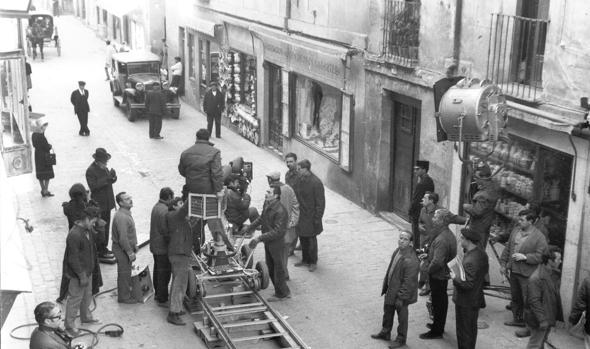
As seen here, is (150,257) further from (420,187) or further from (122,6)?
(122,6)

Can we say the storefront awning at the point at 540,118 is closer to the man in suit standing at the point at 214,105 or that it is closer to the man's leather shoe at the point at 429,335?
the man's leather shoe at the point at 429,335

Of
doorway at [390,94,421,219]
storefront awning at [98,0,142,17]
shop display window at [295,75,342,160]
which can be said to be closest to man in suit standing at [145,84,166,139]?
shop display window at [295,75,342,160]

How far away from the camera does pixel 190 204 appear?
11164 millimetres

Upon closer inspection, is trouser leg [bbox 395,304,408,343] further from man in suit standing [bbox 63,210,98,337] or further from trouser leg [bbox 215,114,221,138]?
trouser leg [bbox 215,114,221,138]

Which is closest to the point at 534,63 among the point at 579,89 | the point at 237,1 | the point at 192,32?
the point at 579,89

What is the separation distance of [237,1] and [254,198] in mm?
8356

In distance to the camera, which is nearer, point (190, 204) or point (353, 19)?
point (190, 204)

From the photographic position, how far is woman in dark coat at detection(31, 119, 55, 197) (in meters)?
16.8

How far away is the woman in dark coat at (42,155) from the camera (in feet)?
55.1

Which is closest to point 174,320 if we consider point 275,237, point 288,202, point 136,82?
point 275,237

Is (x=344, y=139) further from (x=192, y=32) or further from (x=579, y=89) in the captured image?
(x=192, y=32)

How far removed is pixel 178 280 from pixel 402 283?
9.74ft

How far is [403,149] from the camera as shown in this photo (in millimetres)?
16078

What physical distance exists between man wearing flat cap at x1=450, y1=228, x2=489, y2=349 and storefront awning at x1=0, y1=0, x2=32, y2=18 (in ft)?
19.2
